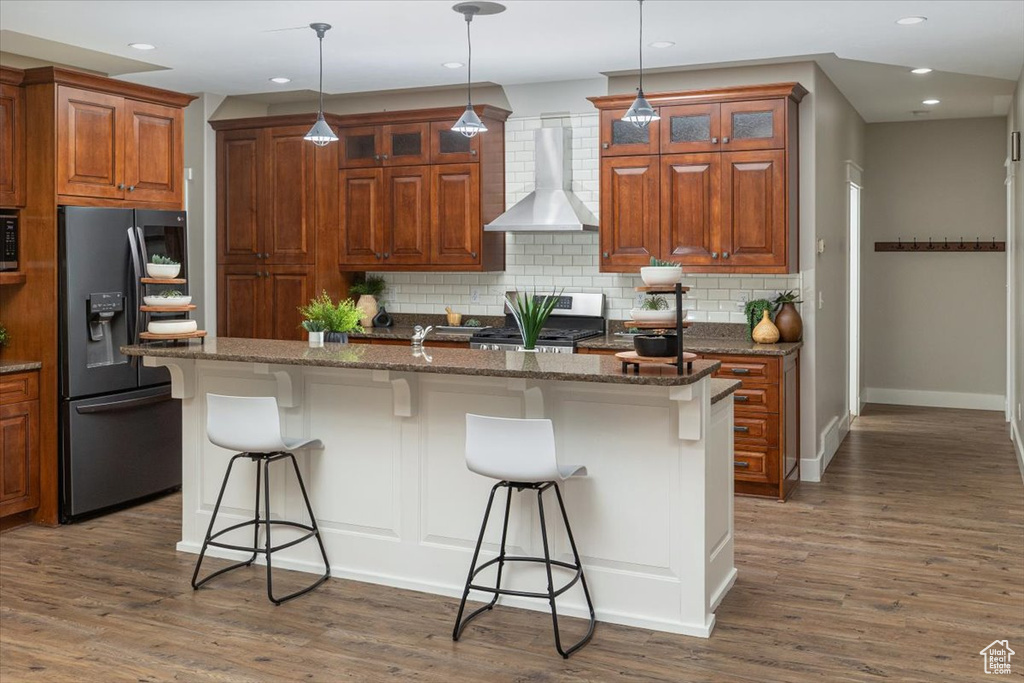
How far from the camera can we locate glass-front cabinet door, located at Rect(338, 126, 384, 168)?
695cm

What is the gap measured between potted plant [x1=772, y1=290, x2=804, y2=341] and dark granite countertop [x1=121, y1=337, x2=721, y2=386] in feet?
7.18

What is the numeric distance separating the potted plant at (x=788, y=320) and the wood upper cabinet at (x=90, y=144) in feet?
13.0

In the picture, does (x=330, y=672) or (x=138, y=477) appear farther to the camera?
(x=138, y=477)

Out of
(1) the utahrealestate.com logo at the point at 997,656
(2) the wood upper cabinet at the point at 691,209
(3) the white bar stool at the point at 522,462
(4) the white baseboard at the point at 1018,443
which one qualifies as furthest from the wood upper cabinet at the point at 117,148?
(4) the white baseboard at the point at 1018,443

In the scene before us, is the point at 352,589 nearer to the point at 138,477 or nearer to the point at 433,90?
the point at 138,477

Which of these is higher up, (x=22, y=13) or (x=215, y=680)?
(x=22, y=13)

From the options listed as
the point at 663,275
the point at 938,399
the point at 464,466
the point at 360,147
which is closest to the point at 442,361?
the point at 464,466

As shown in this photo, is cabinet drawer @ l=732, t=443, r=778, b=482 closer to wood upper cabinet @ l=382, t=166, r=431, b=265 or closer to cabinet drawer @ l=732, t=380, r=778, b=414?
cabinet drawer @ l=732, t=380, r=778, b=414

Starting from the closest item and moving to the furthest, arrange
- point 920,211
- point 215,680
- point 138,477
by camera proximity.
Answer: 1. point 215,680
2. point 138,477
3. point 920,211

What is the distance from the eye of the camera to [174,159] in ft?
18.7

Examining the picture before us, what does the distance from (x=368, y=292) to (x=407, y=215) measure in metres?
0.78

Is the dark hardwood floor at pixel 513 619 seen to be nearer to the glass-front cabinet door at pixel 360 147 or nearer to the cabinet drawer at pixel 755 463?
the cabinet drawer at pixel 755 463

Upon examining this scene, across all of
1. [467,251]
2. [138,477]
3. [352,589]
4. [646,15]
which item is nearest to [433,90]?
[467,251]

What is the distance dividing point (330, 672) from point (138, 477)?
2.67 m
